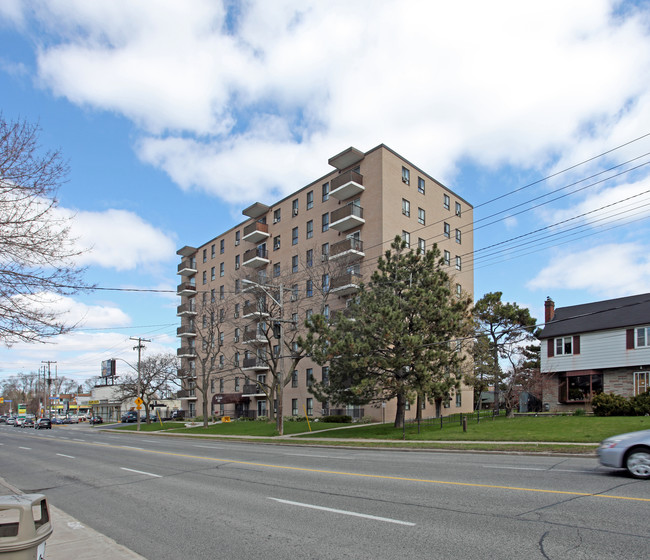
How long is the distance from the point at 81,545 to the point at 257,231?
48133 mm

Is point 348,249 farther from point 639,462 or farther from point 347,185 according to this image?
point 639,462

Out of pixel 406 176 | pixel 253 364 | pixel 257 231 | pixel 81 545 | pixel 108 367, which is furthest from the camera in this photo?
pixel 108 367

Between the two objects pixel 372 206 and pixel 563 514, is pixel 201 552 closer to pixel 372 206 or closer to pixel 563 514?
pixel 563 514

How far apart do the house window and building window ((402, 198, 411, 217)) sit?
15776mm

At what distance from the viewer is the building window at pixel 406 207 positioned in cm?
4412

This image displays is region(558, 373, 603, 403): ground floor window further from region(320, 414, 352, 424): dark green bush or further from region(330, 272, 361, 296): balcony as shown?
region(330, 272, 361, 296): balcony

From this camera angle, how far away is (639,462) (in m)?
A: 10.4

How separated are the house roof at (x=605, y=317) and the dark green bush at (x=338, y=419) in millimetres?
16296

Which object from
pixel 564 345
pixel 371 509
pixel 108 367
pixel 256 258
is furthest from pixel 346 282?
pixel 108 367

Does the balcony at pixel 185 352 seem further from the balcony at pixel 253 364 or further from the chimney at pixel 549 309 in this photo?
the chimney at pixel 549 309

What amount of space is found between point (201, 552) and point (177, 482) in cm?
688

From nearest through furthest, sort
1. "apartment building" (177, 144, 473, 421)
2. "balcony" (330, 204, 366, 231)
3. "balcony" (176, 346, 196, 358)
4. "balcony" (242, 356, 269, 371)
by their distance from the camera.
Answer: "apartment building" (177, 144, 473, 421) < "balcony" (330, 204, 366, 231) < "balcony" (242, 356, 269, 371) < "balcony" (176, 346, 196, 358)

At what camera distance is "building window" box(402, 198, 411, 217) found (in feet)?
145

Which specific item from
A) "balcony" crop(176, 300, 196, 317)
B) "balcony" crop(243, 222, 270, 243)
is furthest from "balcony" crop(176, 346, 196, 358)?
"balcony" crop(243, 222, 270, 243)
